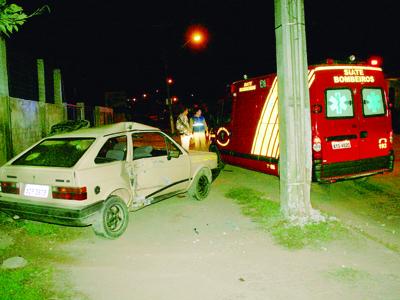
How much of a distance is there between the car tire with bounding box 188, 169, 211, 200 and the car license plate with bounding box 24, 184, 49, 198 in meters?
2.97

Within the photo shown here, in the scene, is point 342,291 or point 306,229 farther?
point 306,229

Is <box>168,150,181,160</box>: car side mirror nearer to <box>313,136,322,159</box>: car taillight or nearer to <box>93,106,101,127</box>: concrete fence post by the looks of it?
<box>313,136,322,159</box>: car taillight

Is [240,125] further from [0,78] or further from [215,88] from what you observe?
[215,88]

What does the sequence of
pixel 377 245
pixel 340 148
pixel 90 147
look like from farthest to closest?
pixel 340 148
pixel 90 147
pixel 377 245

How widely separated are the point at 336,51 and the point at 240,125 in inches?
954

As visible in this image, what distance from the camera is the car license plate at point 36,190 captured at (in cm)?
491

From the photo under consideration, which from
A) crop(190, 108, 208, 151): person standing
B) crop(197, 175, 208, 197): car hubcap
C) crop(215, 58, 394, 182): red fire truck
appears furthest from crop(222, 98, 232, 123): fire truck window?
crop(197, 175, 208, 197): car hubcap

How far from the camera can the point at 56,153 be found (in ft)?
18.0

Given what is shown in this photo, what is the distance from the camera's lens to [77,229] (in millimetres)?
5809

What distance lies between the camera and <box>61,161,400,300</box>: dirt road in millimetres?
3723

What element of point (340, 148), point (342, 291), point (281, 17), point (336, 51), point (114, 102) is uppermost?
point (336, 51)

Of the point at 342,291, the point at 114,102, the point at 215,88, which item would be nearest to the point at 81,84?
the point at 114,102

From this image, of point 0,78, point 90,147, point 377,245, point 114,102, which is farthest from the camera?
point 114,102

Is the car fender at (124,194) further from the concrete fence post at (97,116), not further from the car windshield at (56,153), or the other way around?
the concrete fence post at (97,116)
